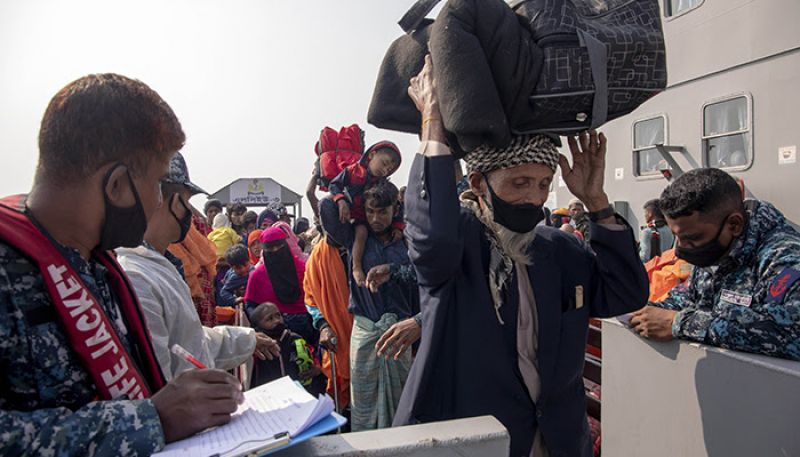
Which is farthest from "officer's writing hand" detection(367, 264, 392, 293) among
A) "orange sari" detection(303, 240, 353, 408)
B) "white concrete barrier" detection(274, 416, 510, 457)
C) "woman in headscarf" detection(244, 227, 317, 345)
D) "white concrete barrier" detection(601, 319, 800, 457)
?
"white concrete barrier" detection(274, 416, 510, 457)

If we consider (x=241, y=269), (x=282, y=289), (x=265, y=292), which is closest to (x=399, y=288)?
(x=282, y=289)

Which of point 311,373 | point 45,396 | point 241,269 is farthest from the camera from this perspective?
point 241,269

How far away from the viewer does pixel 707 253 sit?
7.35 feet

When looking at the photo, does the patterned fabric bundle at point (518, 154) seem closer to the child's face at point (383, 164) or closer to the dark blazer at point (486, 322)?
the dark blazer at point (486, 322)

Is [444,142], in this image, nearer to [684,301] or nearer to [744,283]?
[744,283]

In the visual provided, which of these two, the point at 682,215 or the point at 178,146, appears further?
the point at 682,215

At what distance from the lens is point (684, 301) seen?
95.6 inches

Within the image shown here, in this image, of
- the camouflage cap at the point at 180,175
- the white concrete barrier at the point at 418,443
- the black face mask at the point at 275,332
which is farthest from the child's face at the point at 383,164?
the white concrete barrier at the point at 418,443

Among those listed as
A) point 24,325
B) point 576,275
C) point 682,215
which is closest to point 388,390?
point 576,275

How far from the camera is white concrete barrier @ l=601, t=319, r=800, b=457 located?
170 centimetres

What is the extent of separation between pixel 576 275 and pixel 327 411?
1179mm

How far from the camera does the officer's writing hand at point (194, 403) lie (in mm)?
917

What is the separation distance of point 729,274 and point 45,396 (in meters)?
2.48

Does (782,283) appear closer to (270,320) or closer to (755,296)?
(755,296)
